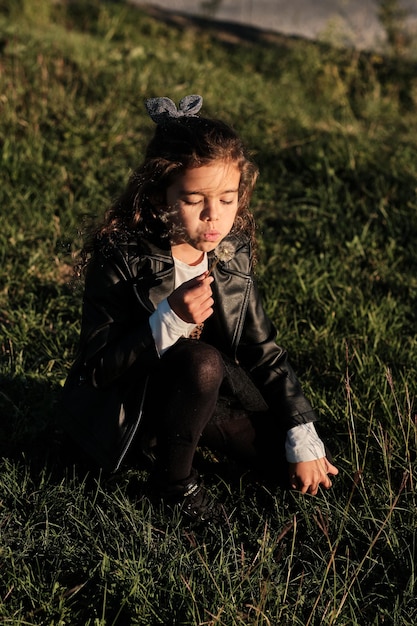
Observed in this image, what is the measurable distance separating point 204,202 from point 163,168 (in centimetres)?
17

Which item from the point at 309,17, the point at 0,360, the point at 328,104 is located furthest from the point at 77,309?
the point at 309,17

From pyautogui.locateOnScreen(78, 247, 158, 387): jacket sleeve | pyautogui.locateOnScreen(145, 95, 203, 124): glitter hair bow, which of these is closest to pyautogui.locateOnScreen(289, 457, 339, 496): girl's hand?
pyautogui.locateOnScreen(78, 247, 158, 387): jacket sleeve

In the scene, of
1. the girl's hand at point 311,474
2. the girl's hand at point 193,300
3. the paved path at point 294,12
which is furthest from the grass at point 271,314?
the paved path at point 294,12

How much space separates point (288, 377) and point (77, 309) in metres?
1.38

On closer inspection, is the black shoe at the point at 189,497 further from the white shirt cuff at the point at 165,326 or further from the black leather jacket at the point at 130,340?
the white shirt cuff at the point at 165,326

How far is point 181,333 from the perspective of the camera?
2209 millimetres

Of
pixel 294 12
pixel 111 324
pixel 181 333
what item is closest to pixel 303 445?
pixel 181 333

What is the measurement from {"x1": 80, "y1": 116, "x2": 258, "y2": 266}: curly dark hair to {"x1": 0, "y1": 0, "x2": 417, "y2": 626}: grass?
0.82m

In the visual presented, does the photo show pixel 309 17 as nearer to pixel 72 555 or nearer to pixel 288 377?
pixel 288 377

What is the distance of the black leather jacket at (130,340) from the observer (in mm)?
2301

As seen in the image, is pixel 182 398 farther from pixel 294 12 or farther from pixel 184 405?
pixel 294 12

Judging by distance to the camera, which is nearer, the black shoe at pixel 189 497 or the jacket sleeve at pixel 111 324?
the jacket sleeve at pixel 111 324

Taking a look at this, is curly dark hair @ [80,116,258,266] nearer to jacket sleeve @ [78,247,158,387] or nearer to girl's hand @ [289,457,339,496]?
jacket sleeve @ [78,247,158,387]

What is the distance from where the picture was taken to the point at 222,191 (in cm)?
229
